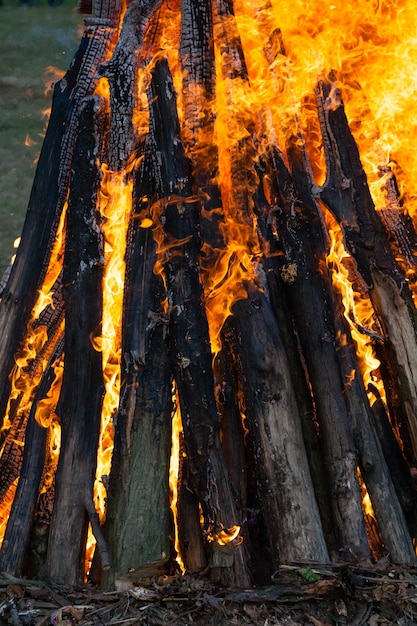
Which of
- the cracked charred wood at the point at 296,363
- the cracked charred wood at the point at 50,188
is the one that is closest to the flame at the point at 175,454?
the cracked charred wood at the point at 296,363

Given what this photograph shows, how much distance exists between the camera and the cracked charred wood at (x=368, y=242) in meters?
3.77

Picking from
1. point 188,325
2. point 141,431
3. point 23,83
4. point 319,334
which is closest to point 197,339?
point 188,325

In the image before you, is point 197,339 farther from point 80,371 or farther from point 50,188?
point 50,188

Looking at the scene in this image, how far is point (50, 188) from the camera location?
15.3 ft

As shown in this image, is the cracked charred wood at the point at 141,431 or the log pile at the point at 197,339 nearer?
the cracked charred wood at the point at 141,431

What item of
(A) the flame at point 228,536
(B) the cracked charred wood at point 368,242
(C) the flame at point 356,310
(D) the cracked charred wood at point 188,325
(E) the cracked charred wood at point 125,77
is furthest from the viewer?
(E) the cracked charred wood at point 125,77

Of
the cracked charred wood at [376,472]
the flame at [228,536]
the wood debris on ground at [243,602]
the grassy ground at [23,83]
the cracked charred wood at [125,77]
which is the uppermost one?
the grassy ground at [23,83]

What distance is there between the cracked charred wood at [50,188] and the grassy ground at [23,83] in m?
4.33

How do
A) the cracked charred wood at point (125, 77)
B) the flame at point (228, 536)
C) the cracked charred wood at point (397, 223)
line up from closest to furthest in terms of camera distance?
the flame at point (228, 536)
the cracked charred wood at point (397, 223)
the cracked charred wood at point (125, 77)

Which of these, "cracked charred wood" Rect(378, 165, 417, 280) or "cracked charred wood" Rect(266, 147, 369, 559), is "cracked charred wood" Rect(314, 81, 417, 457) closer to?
"cracked charred wood" Rect(378, 165, 417, 280)

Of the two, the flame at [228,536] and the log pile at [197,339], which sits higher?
the log pile at [197,339]

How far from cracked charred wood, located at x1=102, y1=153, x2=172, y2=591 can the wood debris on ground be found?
0.16 metres

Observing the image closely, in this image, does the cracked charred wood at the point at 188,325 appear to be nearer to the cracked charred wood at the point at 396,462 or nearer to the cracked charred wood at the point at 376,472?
the cracked charred wood at the point at 376,472

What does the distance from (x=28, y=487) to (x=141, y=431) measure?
2.85 ft
